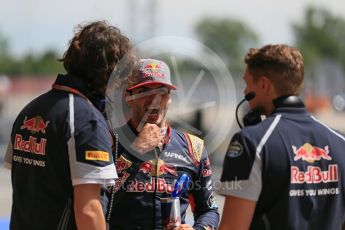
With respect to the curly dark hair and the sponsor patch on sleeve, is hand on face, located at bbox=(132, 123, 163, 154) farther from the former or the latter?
the sponsor patch on sleeve

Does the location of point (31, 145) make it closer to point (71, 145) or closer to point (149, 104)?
point (71, 145)

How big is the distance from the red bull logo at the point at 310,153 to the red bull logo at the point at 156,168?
33.6 inches

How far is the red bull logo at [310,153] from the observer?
332cm

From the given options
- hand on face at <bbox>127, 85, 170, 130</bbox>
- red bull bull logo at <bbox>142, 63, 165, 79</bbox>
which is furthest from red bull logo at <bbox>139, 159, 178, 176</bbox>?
red bull bull logo at <bbox>142, 63, 165, 79</bbox>

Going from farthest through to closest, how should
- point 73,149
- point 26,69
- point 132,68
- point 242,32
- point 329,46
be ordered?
point 329,46
point 242,32
point 26,69
point 132,68
point 73,149

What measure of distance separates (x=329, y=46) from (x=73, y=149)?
92.4 metres

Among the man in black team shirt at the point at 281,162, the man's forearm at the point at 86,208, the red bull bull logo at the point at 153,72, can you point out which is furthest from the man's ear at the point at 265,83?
the man's forearm at the point at 86,208

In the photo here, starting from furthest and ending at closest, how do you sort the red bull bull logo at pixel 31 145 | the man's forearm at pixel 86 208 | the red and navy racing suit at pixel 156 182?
1. the red and navy racing suit at pixel 156 182
2. the red bull bull logo at pixel 31 145
3. the man's forearm at pixel 86 208

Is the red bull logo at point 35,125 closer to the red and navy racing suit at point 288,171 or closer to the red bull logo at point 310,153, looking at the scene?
the red and navy racing suit at point 288,171

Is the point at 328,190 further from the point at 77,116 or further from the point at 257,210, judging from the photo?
the point at 77,116

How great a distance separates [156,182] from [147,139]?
0.24m

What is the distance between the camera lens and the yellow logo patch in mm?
3248

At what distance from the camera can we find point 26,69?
81062mm

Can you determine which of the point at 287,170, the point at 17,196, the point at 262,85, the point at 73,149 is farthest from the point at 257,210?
the point at 17,196
